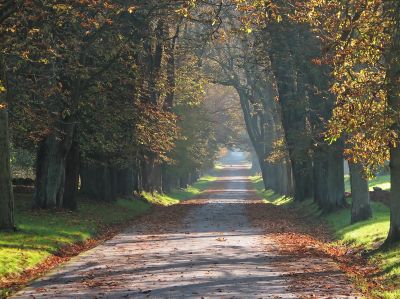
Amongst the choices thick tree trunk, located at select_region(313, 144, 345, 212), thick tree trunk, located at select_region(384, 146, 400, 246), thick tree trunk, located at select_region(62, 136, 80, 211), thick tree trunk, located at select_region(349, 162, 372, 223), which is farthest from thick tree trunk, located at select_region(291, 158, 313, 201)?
thick tree trunk, located at select_region(384, 146, 400, 246)

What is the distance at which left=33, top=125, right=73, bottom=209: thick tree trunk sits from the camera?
2881cm

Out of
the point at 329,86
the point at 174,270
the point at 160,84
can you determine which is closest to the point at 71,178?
the point at 160,84

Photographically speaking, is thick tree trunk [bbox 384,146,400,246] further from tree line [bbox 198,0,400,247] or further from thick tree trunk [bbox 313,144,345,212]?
thick tree trunk [bbox 313,144,345,212]

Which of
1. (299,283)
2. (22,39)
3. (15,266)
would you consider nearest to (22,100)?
(22,39)

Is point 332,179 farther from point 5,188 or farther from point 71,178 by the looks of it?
point 5,188

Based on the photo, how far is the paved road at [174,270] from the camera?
42.5 ft

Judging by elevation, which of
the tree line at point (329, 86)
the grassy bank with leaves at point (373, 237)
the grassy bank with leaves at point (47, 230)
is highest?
the tree line at point (329, 86)

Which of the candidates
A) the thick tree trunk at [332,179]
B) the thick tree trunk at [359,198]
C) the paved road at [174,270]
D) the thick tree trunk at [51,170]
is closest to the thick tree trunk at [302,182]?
the thick tree trunk at [332,179]

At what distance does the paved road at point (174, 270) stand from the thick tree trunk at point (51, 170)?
16.7ft

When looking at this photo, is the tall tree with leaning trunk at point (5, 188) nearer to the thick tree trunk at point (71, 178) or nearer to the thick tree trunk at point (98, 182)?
the thick tree trunk at point (71, 178)

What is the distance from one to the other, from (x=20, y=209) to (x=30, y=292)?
15792mm

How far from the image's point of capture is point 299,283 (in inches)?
547

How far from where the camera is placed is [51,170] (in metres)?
28.8

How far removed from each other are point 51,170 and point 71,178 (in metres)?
2.62
